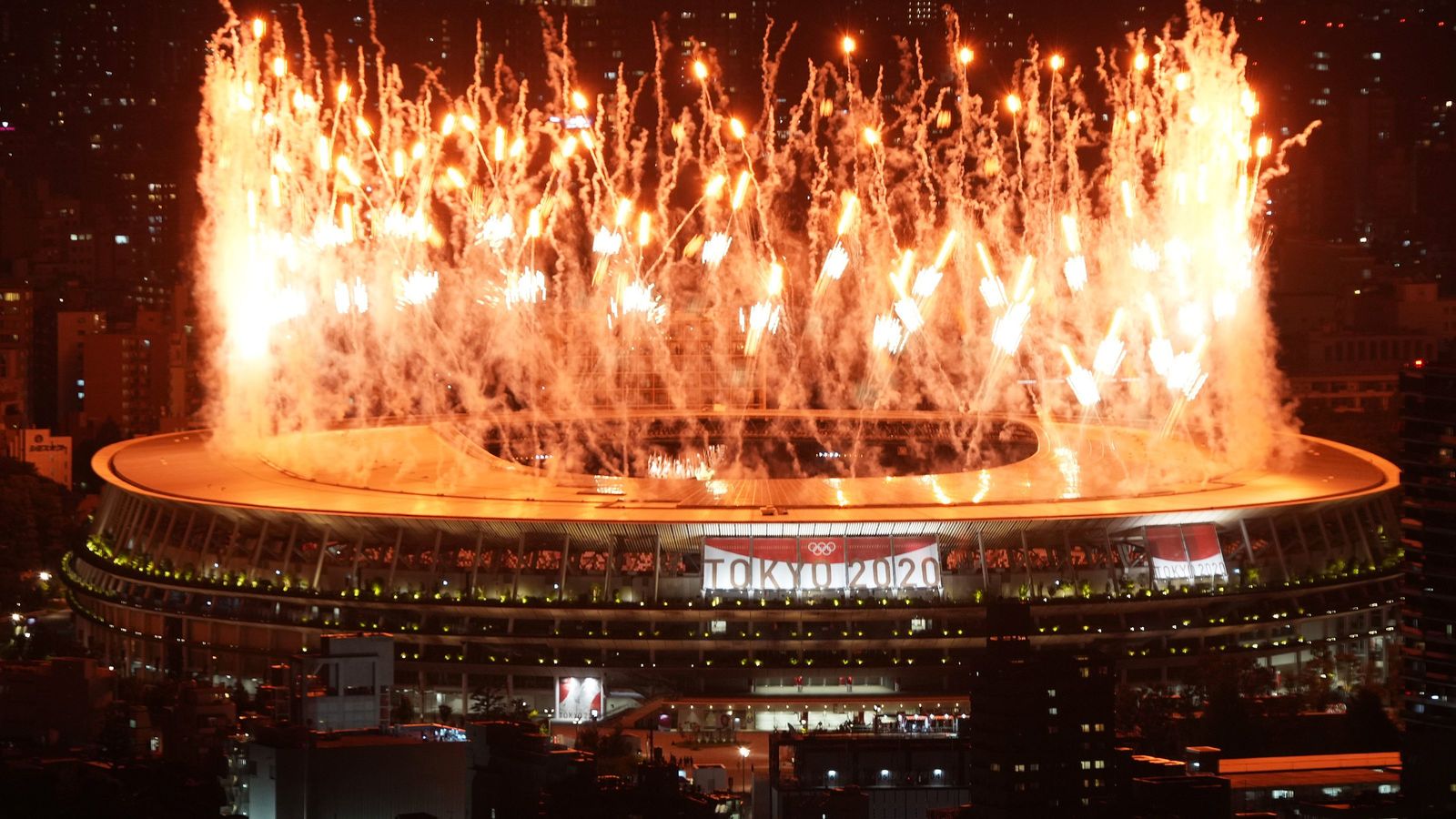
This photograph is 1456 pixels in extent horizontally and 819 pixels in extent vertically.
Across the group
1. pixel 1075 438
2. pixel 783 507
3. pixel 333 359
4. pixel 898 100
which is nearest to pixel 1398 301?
pixel 898 100

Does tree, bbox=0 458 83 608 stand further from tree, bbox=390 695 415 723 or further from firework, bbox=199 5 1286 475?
tree, bbox=390 695 415 723

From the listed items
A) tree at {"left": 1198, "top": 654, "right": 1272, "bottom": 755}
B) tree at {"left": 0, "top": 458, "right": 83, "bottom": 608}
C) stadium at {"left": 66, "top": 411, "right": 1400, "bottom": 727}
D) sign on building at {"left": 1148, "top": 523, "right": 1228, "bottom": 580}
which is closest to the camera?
tree at {"left": 1198, "top": 654, "right": 1272, "bottom": 755}

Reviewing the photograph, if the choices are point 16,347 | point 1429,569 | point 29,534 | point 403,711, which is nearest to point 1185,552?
point 1429,569

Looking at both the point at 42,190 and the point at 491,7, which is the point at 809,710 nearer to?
the point at 491,7

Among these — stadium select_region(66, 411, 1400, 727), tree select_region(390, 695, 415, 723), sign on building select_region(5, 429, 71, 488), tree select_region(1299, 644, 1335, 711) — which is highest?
sign on building select_region(5, 429, 71, 488)

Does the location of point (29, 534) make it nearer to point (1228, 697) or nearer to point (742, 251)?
point (742, 251)

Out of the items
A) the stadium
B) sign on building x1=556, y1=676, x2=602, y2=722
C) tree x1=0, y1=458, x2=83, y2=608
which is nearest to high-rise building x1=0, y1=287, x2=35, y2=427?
tree x1=0, y1=458, x2=83, y2=608
